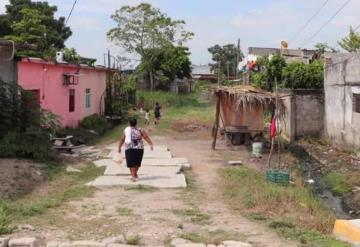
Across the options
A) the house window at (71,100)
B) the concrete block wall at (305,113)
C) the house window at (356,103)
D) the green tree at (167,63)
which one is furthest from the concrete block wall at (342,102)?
the green tree at (167,63)

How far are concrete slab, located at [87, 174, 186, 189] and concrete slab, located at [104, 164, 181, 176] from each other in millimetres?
470

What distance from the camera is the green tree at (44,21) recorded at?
41656 millimetres

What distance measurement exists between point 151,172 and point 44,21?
1275 inches

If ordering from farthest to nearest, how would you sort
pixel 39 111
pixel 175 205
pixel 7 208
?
pixel 39 111
pixel 175 205
pixel 7 208

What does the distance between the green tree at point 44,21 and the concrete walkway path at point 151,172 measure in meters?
26.1

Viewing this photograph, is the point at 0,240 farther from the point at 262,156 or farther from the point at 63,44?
the point at 63,44

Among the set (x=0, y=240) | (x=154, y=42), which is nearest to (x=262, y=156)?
(x=0, y=240)

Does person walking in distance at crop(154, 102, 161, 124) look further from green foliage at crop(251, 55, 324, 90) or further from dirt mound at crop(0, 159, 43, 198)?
dirt mound at crop(0, 159, 43, 198)

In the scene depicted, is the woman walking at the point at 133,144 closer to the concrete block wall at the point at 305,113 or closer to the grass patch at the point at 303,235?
the grass patch at the point at 303,235

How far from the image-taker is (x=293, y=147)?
21.6 meters

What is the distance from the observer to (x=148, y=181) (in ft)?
41.2

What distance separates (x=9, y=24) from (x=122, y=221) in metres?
36.0

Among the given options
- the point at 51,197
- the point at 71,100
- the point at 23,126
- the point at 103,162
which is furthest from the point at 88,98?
the point at 51,197

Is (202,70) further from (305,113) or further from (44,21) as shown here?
(305,113)
